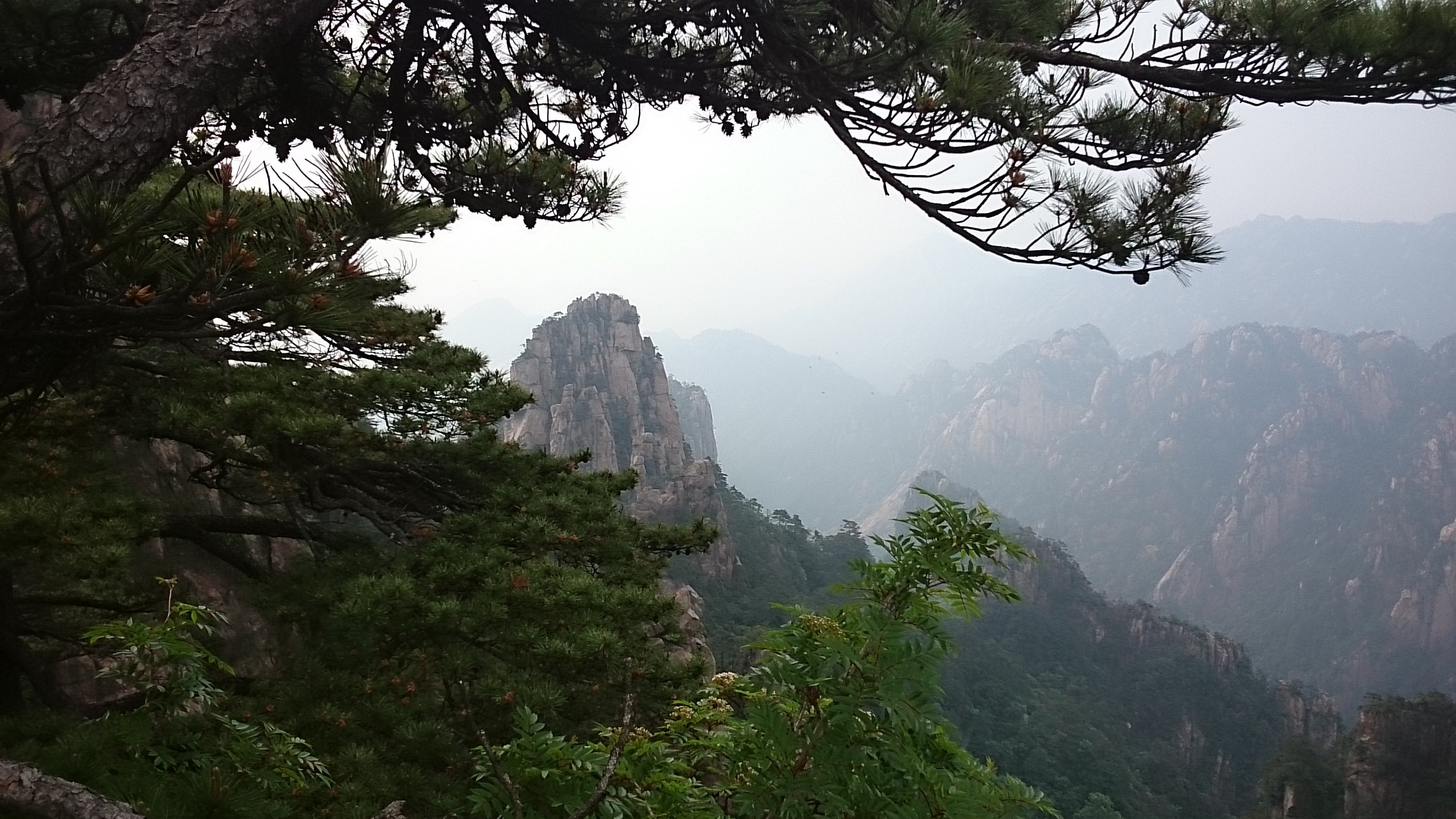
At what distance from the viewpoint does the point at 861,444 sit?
176 meters

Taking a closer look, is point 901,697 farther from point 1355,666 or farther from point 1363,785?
point 1355,666

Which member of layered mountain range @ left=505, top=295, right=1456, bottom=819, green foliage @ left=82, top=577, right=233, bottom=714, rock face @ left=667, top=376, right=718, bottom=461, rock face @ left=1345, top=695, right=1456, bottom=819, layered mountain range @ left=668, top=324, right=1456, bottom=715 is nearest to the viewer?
green foliage @ left=82, top=577, right=233, bottom=714

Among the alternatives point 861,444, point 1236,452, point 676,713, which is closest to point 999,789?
point 676,713

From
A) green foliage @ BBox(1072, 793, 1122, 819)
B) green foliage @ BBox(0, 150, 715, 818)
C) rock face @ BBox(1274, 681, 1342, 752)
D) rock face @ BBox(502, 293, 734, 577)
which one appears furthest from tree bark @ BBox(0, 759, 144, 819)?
rock face @ BBox(1274, 681, 1342, 752)

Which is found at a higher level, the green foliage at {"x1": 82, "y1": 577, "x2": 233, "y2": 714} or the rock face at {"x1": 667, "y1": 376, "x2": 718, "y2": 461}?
the rock face at {"x1": 667, "y1": 376, "x2": 718, "y2": 461}

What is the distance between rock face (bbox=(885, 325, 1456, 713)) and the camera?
231ft

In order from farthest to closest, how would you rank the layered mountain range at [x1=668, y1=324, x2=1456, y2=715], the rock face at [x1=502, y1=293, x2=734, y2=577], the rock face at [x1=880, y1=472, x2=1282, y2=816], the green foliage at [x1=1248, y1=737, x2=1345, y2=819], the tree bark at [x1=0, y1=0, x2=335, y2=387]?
the layered mountain range at [x1=668, y1=324, x2=1456, y2=715] < the rock face at [x1=502, y1=293, x2=734, y2=577] < the rock face at [x1=880, y1=472, x2=1282, y2=816] < the green foliage at [x1=1248, y1=737, x2=1345, y2=819] < the tree bark at [x1=0, y1=0, x2=335, y2=387]

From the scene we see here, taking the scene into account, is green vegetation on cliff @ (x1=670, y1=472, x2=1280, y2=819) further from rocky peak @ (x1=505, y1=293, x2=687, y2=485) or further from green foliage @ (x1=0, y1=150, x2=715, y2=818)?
green foliage @ (x1=0, y1=150, x2=715, y2=818)

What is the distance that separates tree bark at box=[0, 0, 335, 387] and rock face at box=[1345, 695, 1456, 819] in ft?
118

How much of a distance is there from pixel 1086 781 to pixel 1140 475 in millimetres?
95880

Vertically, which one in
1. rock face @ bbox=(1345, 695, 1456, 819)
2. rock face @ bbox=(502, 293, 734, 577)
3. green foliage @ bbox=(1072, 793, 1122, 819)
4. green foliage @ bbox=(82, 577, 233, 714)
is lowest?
green foliage @ bbox=(1072, 793, 1122, 819)

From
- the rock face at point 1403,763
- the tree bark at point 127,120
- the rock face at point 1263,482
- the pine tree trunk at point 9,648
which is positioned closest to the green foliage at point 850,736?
the tree bark at point 127,120

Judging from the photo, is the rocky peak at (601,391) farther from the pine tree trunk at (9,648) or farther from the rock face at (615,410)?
the pine tree trunk at (9,648)

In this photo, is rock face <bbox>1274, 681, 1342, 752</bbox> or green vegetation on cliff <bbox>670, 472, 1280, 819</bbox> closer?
green vegetation on cliff <bbox>670, 472, 1280, 819</bbox>
